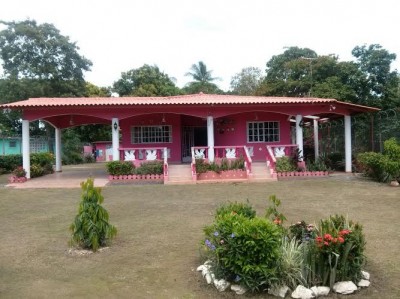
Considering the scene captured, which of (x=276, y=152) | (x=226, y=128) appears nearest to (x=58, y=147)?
(x=226, y=128)

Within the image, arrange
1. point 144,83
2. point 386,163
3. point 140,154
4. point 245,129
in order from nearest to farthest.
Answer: point 386,163 → point 140,154 → point 245,129 → point 144,83

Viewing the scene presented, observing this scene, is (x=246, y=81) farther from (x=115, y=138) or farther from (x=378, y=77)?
(x=115, y=138)

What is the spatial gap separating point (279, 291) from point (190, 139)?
1563 centimetres

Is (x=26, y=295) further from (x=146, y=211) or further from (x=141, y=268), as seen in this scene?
(x=146, y=211)

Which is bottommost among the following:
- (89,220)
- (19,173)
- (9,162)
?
(89,220)

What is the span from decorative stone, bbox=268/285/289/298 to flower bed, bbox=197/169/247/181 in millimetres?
10445

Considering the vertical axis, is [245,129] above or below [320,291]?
above

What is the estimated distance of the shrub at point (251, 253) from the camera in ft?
13.2

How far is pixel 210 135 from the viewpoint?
15656mm

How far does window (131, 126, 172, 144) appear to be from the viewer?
60.0 feet

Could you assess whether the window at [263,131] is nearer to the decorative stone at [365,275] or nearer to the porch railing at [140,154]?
the porch railing at [140,154]

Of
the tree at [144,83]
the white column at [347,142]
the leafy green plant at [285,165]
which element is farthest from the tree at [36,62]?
the white column at [347,142]

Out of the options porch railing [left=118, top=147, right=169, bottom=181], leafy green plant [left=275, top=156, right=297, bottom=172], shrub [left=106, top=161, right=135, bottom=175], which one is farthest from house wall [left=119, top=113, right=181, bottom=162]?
leafy green plant [left=275, top=156, right=297, bottom=172]

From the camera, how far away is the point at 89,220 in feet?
18.6
